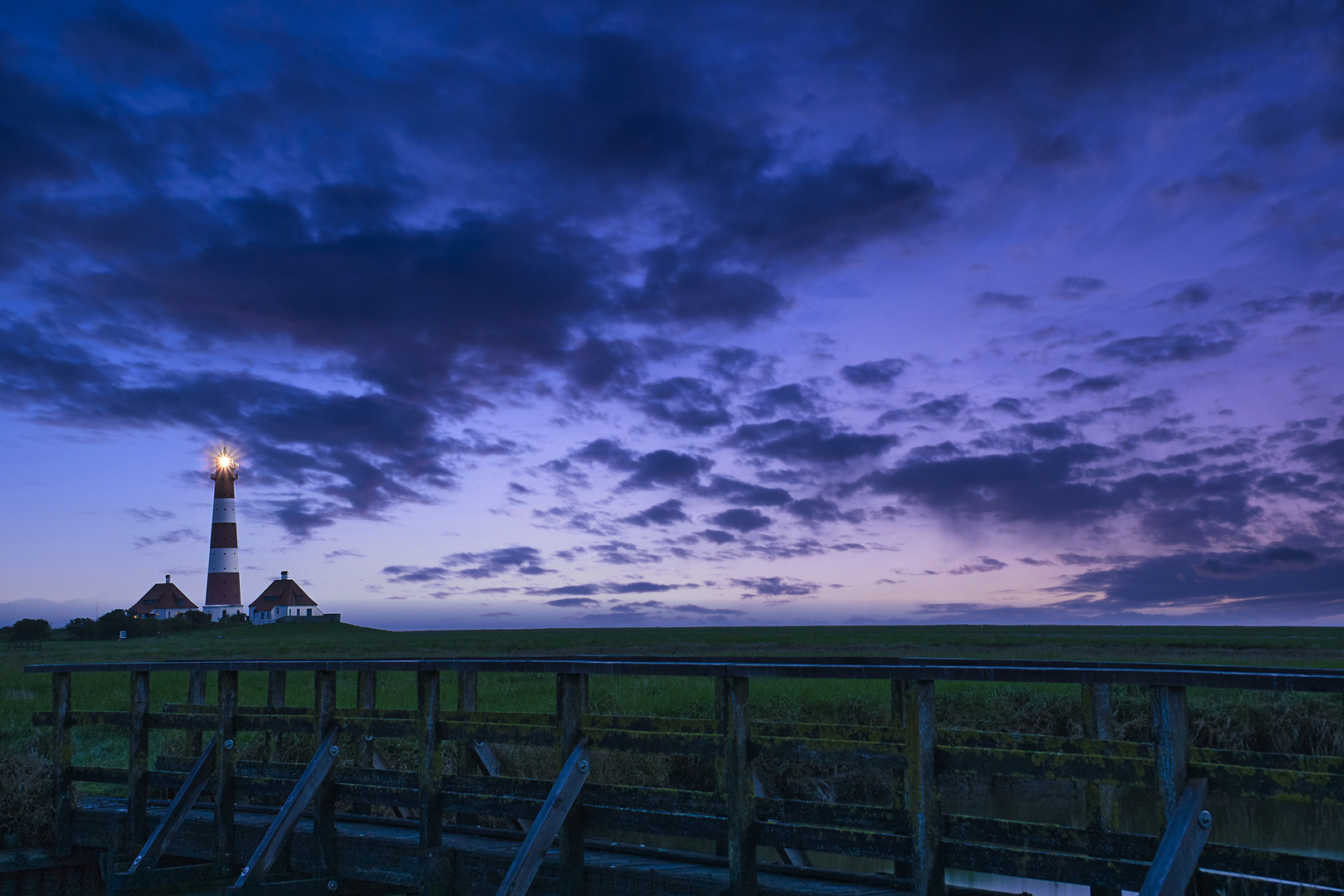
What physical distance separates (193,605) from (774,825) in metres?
126

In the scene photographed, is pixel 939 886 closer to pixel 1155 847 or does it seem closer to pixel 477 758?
pixel 1155 847

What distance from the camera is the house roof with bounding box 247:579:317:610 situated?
121 m

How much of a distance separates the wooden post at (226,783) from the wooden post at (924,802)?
8627 mm

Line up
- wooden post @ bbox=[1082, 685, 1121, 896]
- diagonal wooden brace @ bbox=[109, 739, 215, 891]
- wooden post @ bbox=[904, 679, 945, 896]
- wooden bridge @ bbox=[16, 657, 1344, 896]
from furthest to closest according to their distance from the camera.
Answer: diagonal wooden brace @ bbox=[109, 739, 215, 891]
wooden post @ bbox=[1082, 685, 1121, 896]
wooden post @ bbox=[904, 679, 945, 896]
wooden bridge @ bbox=[16, 657, 1344, 896]

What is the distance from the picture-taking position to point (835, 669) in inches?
344

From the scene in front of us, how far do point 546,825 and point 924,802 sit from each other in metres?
3.62

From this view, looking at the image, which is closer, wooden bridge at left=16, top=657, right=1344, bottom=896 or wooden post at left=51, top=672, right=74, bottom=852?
wooden bridge at left=16, top=657, right=1344, bottom=896

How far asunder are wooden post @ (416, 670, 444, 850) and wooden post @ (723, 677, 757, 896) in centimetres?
349

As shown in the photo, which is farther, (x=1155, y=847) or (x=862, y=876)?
(x=862, y=876)

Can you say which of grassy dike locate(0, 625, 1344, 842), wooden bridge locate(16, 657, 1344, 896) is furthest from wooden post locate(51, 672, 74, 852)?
grassy dike locate(0, 625, 1344, 842)

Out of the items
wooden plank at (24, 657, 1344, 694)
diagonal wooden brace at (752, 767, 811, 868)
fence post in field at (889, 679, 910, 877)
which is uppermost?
wooden plank at (24, 657, 1344, 694)

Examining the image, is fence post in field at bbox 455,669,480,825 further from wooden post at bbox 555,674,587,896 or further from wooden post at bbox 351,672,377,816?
wooden post at bbox 555,674,587,896

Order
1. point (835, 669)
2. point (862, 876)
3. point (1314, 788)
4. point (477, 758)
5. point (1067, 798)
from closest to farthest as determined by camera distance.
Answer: point (1314, 788) → point (835, 669) → point (862, 876) → point (477, 758) → point (1067, 798)

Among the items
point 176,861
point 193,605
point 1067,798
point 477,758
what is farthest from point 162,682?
point 193,605
